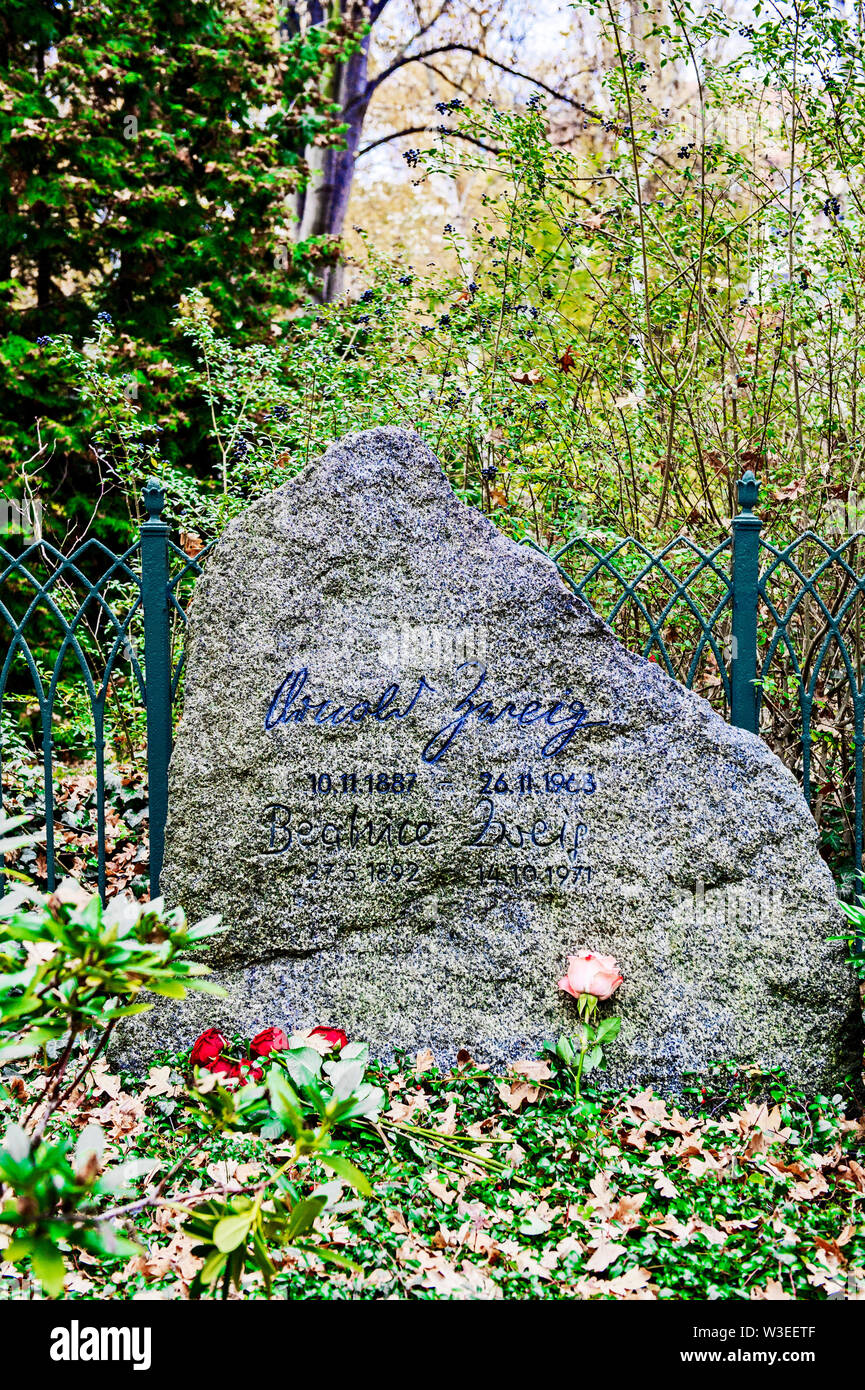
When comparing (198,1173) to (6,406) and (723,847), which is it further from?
(6,406)

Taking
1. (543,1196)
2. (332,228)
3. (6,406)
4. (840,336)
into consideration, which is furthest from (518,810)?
(332,228)

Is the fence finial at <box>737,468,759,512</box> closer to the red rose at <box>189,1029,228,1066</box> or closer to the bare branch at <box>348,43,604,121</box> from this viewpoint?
the red rose at <box>189,1029,228,1066</box>

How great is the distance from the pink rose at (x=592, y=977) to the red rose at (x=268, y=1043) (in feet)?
2.92

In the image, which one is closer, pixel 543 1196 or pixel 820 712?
pixel 543 1196

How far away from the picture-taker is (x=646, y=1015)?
3.18 metres

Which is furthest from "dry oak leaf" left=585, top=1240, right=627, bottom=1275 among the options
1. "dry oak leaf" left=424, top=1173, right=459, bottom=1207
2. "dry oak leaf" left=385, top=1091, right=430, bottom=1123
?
"dry oak leaf" left=385, top=1091, right=430, bottom=1123

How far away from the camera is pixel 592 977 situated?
10.1 ft

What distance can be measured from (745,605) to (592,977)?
1.57 meters

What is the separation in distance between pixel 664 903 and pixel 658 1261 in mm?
1091

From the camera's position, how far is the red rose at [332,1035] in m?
3.11

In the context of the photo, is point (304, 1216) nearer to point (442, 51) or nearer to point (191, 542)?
point (191, 542)

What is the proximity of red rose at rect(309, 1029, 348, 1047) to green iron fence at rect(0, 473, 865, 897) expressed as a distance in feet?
3.49
